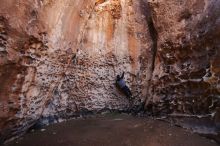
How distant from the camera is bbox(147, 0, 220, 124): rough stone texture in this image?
159 inches

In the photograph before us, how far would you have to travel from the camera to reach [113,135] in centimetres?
394

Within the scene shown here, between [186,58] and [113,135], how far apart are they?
5.93 ft

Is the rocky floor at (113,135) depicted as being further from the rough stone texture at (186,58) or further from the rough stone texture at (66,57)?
the rough stone texture at (186,58)

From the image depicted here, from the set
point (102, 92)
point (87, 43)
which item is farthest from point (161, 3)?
point (102, 92)

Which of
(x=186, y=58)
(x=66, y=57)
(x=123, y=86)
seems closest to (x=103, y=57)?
(x=123, y=86)

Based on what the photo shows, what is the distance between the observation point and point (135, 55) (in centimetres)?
534

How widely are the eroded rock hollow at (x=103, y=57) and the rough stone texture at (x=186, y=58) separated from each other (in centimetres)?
2

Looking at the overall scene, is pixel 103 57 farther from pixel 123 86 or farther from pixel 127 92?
pixel 127 92

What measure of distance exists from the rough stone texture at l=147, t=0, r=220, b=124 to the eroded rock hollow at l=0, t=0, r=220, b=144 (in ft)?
0.05

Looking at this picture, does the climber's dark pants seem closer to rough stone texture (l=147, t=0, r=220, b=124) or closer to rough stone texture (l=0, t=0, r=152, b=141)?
rough stone texture (l=0, t=0, r=152, b=141)

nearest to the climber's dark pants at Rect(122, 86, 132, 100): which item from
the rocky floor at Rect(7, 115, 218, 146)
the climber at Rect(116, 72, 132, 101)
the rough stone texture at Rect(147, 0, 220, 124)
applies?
the climber at Rect(116, 72, 132, 101)

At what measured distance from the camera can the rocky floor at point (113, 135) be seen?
3.68 m

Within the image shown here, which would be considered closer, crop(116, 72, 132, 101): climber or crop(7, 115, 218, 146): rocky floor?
crop(7, 115, 218, 146): rocky floor

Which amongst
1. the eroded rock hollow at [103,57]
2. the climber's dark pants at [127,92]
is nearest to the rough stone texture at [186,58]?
the eroded rock hollow at [103,57]
